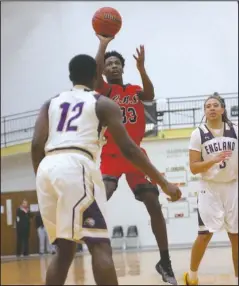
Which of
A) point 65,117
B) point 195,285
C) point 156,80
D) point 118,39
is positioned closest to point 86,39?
point 118,39

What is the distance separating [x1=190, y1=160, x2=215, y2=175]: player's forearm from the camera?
18.5 ft

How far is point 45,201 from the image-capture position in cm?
392

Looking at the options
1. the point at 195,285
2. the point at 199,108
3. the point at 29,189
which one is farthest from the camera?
the point at 29,189

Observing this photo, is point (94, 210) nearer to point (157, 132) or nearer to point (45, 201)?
point (45, 201)

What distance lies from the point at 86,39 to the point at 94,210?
20.7m

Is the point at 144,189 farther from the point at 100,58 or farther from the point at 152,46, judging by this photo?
the point at 152,46

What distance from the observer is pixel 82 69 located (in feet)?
13.8

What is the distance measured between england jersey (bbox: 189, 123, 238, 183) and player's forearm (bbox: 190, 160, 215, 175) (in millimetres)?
182

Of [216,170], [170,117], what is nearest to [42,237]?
[170,117]

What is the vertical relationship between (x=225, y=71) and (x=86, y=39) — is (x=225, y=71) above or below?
below

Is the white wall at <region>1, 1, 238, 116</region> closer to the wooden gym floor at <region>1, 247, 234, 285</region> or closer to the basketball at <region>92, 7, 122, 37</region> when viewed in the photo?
the wooden gym floor at <region>1, 247, 234, 285</region>

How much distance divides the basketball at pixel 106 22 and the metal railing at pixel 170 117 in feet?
46.8

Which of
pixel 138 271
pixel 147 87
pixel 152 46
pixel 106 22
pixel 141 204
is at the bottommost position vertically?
pixel 138 271

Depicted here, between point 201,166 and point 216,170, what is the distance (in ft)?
1.19
